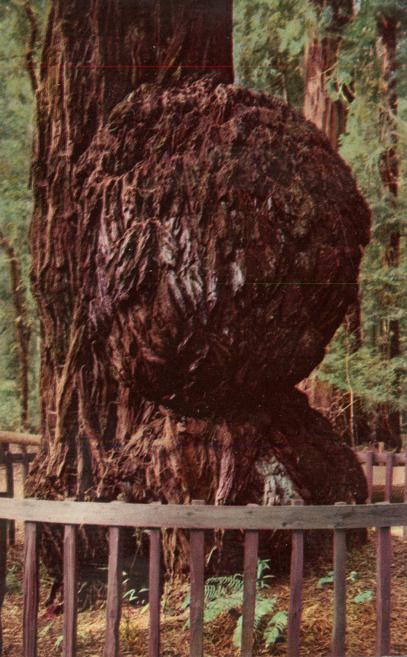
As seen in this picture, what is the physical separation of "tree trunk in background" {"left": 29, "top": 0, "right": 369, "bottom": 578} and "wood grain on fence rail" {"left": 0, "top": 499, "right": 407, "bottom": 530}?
0.70 metres

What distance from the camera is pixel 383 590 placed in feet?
11.4

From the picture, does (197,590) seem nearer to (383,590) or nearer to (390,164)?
(383,590)

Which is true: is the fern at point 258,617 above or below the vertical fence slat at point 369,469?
below

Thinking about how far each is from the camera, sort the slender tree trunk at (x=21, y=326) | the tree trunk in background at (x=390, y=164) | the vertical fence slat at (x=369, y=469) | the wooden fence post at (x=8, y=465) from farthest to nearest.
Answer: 1. the vertical fence slat at (x=369, y=469)
2. the wooden fence post at (x=8, y=465)
3. the tree trunk in background at (x=390, y=164)
4. the slender tree trunk at (x=21, y=326)

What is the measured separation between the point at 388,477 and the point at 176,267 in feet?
7.07

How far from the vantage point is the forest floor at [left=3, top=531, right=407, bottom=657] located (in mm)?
3574

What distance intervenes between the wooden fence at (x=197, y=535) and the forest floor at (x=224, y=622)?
0.62 ft

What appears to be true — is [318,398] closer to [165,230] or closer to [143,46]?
[165,230]

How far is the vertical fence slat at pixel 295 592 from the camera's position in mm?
3320

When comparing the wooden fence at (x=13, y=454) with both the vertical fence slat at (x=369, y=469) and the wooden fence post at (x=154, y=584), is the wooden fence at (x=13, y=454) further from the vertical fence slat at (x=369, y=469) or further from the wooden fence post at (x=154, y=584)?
the vertical fence slat at (x=369, y=469)

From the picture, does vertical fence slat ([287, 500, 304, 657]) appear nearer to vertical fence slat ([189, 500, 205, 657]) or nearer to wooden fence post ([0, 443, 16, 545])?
vertical fence slat ([189, 500, 205, 657])

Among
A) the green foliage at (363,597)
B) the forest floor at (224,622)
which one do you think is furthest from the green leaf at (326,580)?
the green foliage at (363,597)

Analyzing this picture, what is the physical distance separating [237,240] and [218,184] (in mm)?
345

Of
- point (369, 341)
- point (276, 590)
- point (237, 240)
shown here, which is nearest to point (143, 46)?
point (237, 240)
